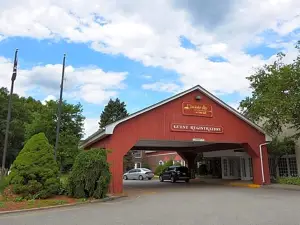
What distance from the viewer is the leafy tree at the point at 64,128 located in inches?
1243

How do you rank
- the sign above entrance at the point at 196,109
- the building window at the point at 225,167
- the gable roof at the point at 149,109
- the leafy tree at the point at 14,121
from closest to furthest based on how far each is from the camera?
the gable roof at the point at 149,109 < the sign above entrance at the point at 196,109 < the building window at the point at 225,167 < the leafy tree at the point at 14,121

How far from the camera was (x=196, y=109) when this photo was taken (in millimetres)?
22438

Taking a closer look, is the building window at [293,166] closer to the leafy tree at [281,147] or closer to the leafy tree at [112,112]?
the leafy tree at [281,147]

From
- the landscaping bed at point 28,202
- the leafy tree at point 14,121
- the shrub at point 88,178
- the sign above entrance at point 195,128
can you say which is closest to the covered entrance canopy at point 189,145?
the sign above entrance at point 195,128

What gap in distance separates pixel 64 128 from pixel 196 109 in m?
17.0

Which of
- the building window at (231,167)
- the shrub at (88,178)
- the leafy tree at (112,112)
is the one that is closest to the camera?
the shrub at (88,178)

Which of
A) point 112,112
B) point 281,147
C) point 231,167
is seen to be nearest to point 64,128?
point 231,167

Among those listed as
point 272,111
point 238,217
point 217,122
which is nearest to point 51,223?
point 238,217

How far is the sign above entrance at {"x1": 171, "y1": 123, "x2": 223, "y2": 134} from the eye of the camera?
70.7 ft

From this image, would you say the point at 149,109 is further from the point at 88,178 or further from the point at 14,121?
the point at 14,121

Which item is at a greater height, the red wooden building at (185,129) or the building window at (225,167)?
the red wooden building at (185,129)

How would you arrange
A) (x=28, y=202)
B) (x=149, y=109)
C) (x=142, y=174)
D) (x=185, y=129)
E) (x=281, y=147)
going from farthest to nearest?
1. (x=142, y=174)
2. (x=281, y=147)
3. (x=185, y=129)
4. (x=149, y=109)
5. (x=28, y=202)

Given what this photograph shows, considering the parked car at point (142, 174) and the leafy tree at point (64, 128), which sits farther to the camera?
the parked car at point (142, 174)

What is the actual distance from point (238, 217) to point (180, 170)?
70.0 ft
